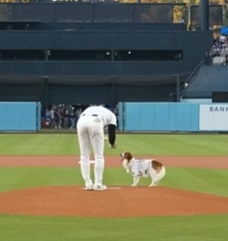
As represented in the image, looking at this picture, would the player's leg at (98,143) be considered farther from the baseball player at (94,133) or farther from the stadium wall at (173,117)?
the stadium wall at (173,117)

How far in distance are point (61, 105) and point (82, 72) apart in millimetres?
3732

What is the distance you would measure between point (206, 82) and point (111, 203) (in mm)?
51092

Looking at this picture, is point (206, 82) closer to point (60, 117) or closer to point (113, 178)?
point (60, 117)

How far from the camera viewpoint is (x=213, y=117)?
56031 millimetres

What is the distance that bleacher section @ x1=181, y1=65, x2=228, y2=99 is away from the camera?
205ft

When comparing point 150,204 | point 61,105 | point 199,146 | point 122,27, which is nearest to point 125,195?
point 150,204

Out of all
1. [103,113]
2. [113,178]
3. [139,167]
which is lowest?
[113,178]

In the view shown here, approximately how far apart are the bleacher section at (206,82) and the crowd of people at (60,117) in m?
6.71

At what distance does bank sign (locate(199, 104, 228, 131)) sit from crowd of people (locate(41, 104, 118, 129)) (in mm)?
9462

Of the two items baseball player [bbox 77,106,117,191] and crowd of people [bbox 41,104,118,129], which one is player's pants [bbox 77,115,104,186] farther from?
crowd of people [bbox 41,104,118,129]

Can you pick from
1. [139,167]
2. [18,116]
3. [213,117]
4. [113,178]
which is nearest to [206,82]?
[213,117]

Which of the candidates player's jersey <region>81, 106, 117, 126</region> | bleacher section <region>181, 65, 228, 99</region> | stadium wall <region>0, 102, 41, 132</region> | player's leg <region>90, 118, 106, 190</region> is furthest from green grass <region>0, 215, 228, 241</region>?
bleacher section <region>181, 65, 228, 99</region>

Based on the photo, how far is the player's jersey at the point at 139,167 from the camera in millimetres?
16438

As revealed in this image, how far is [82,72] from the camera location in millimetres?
69000
